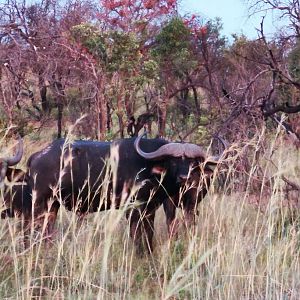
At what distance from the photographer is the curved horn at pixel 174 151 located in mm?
6047

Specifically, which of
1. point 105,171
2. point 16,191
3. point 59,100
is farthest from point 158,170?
point 59,100

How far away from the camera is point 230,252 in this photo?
3.67 metres

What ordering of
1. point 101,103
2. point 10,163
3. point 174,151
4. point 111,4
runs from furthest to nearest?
point 111,4, point 101,103, point 174,151, point 10,163

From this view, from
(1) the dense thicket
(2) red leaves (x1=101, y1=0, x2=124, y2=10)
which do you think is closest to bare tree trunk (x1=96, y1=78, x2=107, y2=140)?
(1) the dense thicket

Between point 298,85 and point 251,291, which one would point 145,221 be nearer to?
point 298,85

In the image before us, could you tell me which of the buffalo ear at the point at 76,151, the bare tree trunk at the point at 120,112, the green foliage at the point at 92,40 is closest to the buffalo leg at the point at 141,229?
the buffalo ear at the point at 76,151

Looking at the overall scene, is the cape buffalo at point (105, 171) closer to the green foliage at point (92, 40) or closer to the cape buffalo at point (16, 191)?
the cape buffalo at point (16, 191)

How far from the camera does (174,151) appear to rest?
6.10 metres

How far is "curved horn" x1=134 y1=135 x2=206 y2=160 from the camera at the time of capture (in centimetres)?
605

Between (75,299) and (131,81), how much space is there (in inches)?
405

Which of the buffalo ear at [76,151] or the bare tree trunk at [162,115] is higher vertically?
the bare tree trunk at [162,115]

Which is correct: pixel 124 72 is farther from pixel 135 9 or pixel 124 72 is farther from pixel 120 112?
pixel 135 9

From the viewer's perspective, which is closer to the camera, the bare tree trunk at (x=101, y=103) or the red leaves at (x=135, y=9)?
the bare tree trunk at (x=101, y=103)

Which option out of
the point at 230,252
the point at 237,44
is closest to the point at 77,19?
the point at 237,44
